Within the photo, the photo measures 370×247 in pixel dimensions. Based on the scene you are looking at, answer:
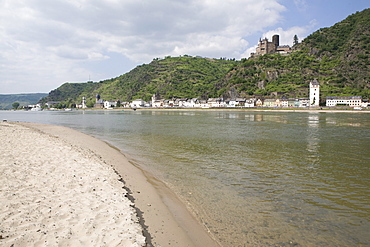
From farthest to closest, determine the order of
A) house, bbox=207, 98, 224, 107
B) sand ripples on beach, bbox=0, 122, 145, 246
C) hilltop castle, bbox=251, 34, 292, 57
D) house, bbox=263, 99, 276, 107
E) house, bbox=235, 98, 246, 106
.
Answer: hilltop castle, bbox=251, 34, 292, 57 → house, bbox=207, 98, 224, 107 → house, bbox=235, 98, 246, 106 → house, bbox=263, 99, 276, 107 → sand ripples on beach, bbox=0, 122, 145, 246

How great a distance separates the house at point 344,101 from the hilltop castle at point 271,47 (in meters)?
84.1

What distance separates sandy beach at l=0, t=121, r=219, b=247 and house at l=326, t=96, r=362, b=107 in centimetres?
11093

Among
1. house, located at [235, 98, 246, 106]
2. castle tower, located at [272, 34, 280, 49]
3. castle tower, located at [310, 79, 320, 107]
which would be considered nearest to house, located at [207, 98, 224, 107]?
house, located at [235, 98, 246, 106]

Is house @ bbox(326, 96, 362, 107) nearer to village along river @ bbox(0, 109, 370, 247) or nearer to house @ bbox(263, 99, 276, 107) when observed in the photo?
house @ bbox(263, 99, 276, 107)

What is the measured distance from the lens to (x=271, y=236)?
5.28m

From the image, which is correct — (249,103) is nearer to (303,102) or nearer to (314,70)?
(303,102)

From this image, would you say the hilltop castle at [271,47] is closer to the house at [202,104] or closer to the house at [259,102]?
the house at [202,104]

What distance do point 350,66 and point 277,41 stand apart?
69.8 metres

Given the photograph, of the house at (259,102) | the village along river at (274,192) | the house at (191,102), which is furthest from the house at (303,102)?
the village along river at (274,192)

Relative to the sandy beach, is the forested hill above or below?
above

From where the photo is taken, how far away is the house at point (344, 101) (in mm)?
93438

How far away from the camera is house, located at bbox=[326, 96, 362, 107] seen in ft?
307

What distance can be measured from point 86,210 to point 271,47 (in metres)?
194

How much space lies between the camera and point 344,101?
317 feet
